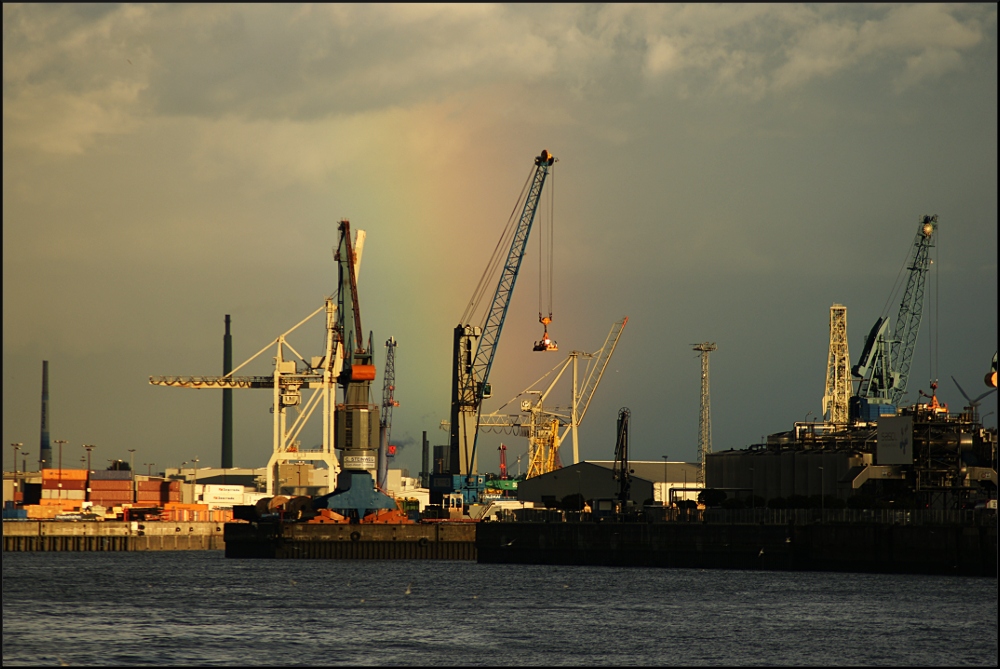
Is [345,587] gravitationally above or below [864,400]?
below

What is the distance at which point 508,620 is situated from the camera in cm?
6612

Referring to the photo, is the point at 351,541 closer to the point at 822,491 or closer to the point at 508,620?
the point at 822,491

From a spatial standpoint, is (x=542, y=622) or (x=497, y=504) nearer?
(x=542, y=622)

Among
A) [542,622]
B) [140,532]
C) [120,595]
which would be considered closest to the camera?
[542,622]

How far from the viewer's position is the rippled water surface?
53375 mm

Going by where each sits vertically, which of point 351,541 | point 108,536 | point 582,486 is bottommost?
point 108,536

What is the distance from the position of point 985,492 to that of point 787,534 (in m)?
15.9

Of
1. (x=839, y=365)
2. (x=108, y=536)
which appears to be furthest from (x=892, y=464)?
(x=108, y=536)

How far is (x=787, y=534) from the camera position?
9556 cm

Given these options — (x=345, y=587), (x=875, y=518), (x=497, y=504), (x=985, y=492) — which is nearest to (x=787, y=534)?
(x=875, y=518)

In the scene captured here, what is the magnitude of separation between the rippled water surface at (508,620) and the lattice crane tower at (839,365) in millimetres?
84209

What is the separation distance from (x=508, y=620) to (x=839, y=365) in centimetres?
12179

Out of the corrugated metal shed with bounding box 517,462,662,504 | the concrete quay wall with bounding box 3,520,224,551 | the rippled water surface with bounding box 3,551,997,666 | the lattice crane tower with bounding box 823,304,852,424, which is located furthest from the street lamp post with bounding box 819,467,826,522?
the concrete quay wall with bounding box 3,520,224,551

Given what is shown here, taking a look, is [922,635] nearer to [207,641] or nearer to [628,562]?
[207,641]
